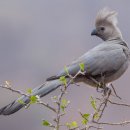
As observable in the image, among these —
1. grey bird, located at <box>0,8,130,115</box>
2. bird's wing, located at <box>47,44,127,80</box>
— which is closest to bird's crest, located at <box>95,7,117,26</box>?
grey bird, located at <box>0,8,130,115</box>

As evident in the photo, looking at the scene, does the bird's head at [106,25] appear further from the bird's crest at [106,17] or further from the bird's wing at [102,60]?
the bird's wing at [102,60]

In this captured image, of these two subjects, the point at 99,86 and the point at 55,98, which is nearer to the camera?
the point at 55,98

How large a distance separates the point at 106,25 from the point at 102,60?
0.58 m

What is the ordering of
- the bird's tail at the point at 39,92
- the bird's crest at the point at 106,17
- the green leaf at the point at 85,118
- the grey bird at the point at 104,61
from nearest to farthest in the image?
the green leaf at the point at 85,118, the bird's tail at the point at 39,92, the grey bird at the point at 104,61, the bird's crest at the point at 106,17

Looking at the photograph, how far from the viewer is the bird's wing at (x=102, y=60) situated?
13.5 ft

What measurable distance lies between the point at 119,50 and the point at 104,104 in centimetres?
151

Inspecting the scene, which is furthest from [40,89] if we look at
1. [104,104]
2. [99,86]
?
[104,104]

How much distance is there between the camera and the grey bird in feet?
13.0

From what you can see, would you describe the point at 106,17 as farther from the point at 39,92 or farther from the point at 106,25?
the point at 39,92

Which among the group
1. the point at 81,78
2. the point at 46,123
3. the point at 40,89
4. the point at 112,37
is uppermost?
the point at 112,37

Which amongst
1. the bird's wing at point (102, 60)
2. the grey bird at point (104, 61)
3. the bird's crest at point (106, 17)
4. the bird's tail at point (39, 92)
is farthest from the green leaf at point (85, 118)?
the bird's crest at point (106, 17)

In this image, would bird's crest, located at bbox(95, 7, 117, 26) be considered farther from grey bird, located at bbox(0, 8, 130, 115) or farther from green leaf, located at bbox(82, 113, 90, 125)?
green leaf, located at bbox(82, 113, 90, 125)

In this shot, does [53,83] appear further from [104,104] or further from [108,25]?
[108,25]

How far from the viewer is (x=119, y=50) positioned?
4.44 m
